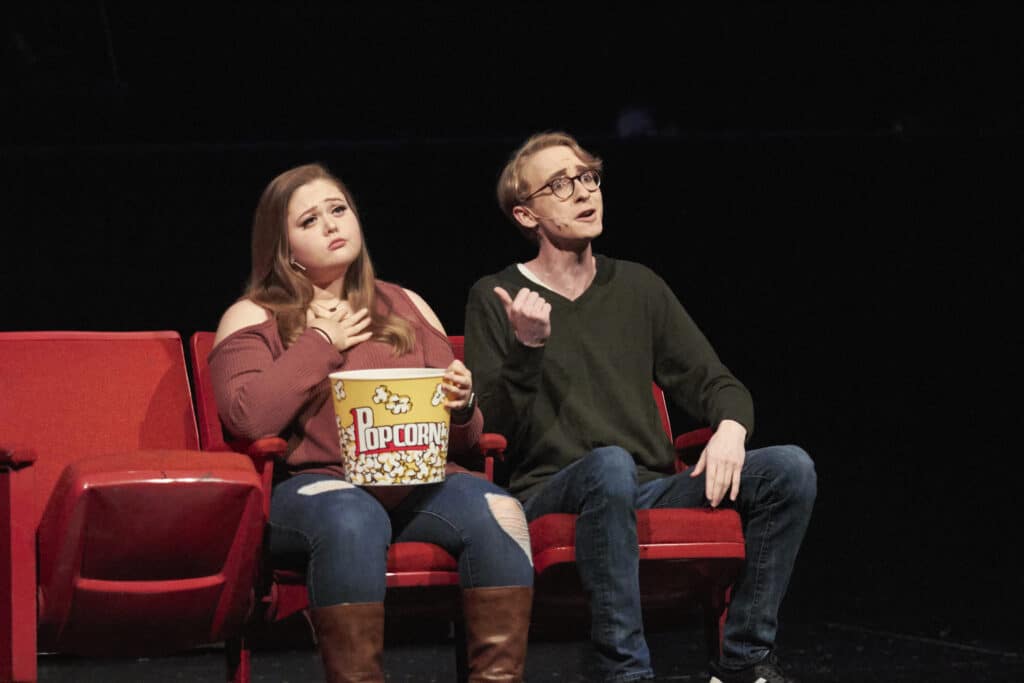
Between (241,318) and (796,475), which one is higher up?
(241,318)

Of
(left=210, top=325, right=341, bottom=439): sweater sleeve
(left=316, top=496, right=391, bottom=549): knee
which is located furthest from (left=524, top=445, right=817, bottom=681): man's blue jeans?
(left=210, top=325, right=341, bottom=439): sweater sleeve

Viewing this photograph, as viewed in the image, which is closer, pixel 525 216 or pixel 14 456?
pixel 14 456

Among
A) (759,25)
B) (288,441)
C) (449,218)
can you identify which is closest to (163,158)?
(449,218)

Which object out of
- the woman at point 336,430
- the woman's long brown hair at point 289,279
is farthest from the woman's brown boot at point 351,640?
the woman's long brown hair at point 289,279

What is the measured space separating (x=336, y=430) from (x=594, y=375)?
557 mm

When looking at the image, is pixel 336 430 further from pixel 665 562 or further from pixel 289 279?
pixel 665 562

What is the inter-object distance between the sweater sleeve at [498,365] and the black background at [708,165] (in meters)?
2.01

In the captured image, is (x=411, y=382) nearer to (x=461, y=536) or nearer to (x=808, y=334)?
(x=461, y=536)

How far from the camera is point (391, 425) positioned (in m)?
2.32

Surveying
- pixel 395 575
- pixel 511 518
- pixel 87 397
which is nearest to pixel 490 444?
pixel 511 518

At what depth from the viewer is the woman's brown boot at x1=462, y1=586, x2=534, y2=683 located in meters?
2.41

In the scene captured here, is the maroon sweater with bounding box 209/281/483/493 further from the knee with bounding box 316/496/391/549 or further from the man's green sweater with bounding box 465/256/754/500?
the knee with bounding box 316/496/391/549

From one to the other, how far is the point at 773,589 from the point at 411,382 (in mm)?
788

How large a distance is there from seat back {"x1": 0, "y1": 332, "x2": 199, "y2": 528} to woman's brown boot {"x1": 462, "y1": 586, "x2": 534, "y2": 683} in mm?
825
